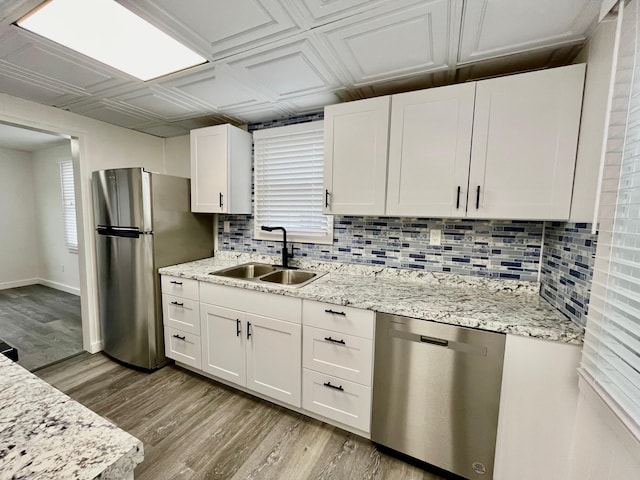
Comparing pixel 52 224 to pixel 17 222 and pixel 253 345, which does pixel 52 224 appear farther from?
pixel 253 345

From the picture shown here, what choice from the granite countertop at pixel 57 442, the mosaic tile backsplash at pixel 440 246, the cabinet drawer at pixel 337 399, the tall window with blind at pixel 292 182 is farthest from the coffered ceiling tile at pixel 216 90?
the cabinet drawer at pixel 337 399

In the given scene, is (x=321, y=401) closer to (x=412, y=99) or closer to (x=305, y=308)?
(x=305, y=308)

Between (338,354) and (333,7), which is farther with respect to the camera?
(338,354)

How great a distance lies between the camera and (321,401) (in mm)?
1699

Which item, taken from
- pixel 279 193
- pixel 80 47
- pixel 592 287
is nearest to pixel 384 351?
pixel 592 287

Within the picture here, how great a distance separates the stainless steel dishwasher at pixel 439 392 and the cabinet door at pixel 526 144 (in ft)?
2.37

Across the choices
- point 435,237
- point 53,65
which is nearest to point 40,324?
point 53,65

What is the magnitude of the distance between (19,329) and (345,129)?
4.17 metres

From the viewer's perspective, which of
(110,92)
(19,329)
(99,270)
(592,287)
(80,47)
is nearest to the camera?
(592,287)

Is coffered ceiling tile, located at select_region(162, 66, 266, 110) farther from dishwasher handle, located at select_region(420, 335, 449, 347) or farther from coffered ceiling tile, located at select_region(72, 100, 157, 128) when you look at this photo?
dishwasher handle, located at select_region(420, 335, 449, 347)

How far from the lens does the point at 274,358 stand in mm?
1835

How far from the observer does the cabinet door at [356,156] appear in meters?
1.73

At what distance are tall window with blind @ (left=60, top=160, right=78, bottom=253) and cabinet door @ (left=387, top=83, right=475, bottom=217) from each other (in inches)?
192

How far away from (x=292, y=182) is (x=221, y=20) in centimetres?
133
